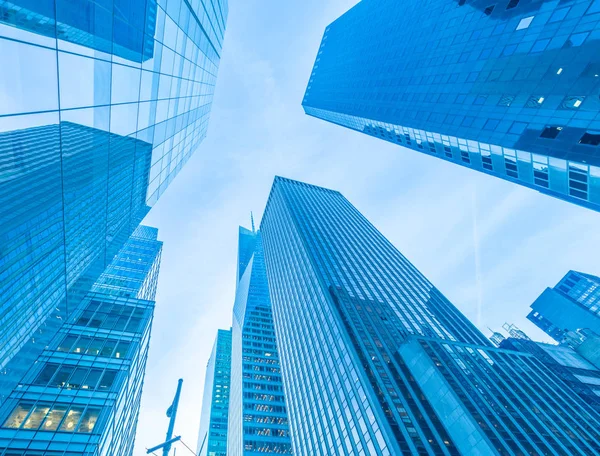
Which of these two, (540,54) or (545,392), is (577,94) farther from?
(545,392)

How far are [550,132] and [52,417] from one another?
5720 cm

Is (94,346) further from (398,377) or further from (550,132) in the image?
(550,132)

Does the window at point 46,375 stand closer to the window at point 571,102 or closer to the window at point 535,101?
the window at point 571,102

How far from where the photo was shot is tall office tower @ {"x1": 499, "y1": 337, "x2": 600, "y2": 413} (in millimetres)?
75875

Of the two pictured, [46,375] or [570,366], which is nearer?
[46,375]

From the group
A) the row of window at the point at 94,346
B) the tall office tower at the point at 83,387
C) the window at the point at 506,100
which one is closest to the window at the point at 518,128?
the window at the point at 506,100

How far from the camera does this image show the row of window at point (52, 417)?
27.0 metres

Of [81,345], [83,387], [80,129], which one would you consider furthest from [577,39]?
[81,345]

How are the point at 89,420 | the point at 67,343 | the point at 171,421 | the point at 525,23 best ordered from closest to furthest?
the point at 89,420, the point at 171,421, the point at 67,343, the point at 525,23

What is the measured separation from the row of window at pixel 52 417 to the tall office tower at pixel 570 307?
564 feet

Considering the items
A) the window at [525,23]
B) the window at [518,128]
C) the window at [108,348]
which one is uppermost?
the window at [525,23]

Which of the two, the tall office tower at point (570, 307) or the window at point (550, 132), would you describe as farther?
Answer: the tall office tower at point (570, 307)

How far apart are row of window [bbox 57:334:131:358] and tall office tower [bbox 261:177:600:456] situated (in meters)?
36.0

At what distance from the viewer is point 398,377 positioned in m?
59.8
